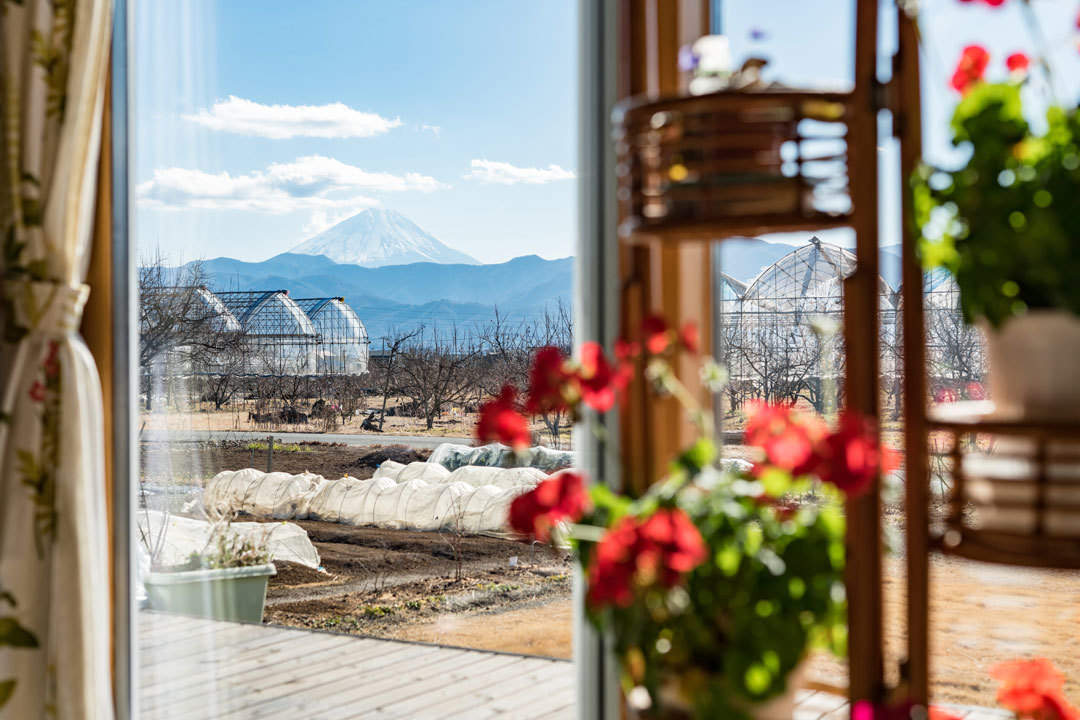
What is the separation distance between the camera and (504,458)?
1.80 m

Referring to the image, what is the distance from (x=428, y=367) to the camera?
2.22 meters

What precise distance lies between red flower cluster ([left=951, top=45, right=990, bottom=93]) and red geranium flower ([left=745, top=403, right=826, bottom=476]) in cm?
36

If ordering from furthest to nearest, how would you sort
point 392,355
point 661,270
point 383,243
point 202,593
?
1. point 392,355
2. point 383,243
3. point 202,593
4. point 661,270

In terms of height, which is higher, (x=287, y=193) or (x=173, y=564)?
(x=287, y=193)

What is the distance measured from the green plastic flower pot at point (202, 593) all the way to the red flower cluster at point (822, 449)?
1.21 meters

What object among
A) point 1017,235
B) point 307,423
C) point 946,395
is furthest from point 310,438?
point 1017,235

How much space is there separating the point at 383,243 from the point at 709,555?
1.39 metres

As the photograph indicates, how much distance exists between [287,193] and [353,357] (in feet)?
1.41

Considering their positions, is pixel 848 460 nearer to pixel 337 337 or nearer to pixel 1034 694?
pixel 1034 694

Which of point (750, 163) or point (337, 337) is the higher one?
point (750, 163)

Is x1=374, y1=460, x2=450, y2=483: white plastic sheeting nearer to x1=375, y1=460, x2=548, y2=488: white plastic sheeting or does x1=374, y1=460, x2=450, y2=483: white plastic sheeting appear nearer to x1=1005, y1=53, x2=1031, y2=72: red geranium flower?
x1=375, y1=460, x2=548, y2=488: white plastic sheeting

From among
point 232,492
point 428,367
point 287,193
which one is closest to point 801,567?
point 232,492

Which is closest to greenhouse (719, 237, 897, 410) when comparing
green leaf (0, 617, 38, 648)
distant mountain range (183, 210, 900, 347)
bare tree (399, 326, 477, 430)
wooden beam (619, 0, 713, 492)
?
wooden beam (619, 0, 713, 492)

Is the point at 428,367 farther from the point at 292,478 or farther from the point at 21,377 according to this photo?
the point at 21,377
